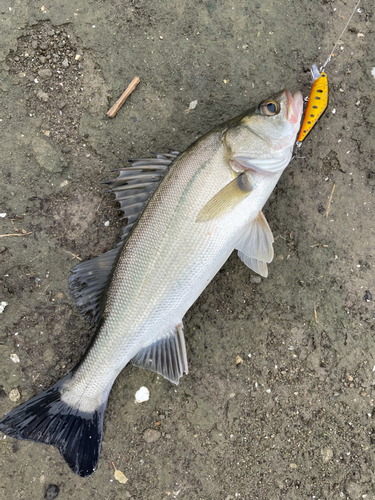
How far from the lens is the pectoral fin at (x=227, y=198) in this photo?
90.9 inches

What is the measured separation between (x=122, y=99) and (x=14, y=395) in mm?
2617

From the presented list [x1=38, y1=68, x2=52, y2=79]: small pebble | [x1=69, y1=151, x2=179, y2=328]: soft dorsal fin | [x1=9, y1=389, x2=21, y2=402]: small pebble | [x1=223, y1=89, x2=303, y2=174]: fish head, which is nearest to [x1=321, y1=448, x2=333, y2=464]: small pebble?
[x1=69, y1=151, x2=179, y2=328]: soft dorsal fin

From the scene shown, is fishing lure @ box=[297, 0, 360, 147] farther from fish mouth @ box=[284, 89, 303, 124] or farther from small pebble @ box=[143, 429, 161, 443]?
small pebble @ box=[143, 429, 161, 443]

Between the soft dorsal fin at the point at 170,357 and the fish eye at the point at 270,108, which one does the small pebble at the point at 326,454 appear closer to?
the soft dorsal fin at the point at 170,357

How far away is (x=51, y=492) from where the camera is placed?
266 centimetres

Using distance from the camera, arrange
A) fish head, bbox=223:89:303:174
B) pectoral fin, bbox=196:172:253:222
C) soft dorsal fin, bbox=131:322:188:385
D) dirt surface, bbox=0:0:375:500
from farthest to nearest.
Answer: dirt surface, bbox=0:0:375:500, soft dorsal fin, bbox=131:322:188:385, fish head, bbox=223:89:303:174, pectoral fin, bbox=196:172:253:222

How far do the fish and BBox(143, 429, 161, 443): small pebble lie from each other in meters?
0.47

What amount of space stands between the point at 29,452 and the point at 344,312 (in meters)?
2.87

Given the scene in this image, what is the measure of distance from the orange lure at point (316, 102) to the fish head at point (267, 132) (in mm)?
327

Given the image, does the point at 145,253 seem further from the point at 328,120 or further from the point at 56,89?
the point at 328,120

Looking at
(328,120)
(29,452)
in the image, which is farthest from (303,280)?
(29,452)

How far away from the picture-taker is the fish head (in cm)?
241

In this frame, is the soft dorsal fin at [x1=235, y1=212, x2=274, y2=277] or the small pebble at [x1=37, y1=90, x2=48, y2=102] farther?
the small pebble at [x1=37, y1=90, x2=48, y2=102]

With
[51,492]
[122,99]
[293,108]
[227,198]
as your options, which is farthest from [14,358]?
[293,108]
